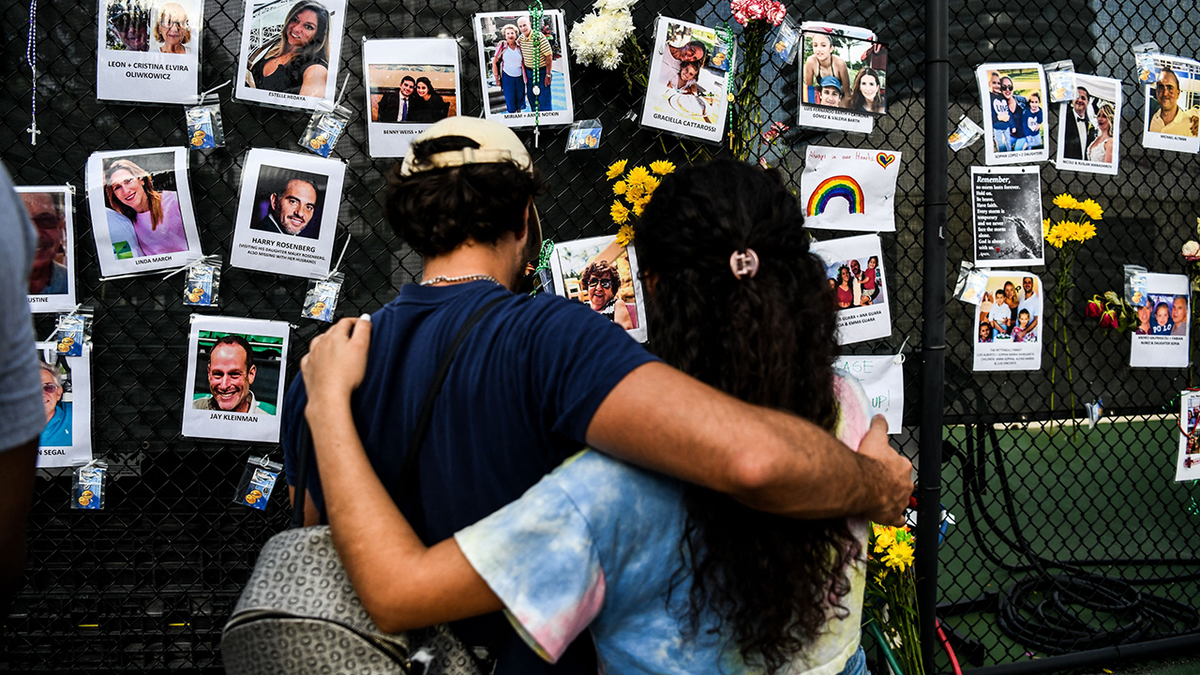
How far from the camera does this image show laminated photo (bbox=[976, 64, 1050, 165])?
234 cm

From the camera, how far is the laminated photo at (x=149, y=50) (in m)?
1.87

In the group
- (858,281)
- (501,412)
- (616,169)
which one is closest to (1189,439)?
(858,281)

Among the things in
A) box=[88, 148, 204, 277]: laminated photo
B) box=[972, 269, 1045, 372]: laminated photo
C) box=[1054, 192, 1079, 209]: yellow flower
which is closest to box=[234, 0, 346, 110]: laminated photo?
box=[88, 148, 204, 277]: laminated photo

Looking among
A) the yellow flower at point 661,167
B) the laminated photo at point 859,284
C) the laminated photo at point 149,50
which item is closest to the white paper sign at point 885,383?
the laminated photo at point 859,284

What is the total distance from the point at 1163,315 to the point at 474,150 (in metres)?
2.81

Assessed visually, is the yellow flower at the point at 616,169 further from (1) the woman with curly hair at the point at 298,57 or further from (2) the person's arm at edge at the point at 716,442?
(2) the person's arm at edge at the point at 716,442

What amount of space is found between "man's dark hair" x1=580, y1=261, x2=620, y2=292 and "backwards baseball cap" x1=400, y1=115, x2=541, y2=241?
96cm

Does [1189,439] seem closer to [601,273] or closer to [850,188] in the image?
[850,188]

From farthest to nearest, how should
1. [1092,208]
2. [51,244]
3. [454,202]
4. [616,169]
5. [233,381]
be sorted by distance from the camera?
[1092,208] < [616,169] < [233,381] < [51,244] < [454,202]

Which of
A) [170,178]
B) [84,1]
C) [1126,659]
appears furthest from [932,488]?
[84,1]

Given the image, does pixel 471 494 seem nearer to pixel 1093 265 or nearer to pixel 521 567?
pixel 521 567

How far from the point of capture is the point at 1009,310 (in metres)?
2.37

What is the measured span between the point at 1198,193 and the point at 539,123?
276cm

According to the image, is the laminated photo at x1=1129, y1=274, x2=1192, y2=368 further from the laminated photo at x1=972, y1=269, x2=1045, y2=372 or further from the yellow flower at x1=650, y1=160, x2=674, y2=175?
the yellow flower at x1=650, y1=160, x2=674, y2=175
